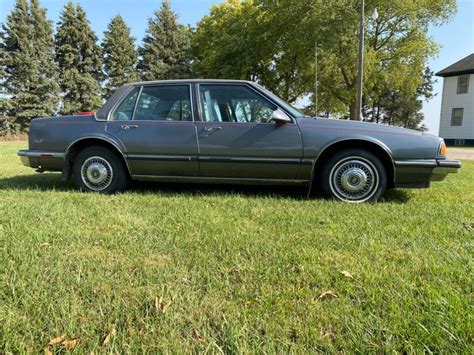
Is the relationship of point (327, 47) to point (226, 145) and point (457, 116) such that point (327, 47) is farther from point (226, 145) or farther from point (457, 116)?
point (226, 145)

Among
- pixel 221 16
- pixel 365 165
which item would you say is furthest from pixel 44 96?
pixel 365 165

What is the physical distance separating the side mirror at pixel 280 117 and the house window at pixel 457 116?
91.0ft

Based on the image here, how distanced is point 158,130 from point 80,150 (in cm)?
117

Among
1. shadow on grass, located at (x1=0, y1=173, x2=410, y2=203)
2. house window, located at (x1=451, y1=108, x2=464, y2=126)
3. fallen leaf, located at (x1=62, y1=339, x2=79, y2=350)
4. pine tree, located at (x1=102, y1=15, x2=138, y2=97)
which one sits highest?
pine tree, located at (x1=102, y1=15, x2=138, y2=97)

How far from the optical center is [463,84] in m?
25.9

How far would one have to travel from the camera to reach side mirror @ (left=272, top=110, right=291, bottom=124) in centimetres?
402

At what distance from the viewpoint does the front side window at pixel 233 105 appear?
428 centimetres

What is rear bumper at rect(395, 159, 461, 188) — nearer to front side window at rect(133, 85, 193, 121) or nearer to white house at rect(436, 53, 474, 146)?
front side window at rect(133, 85, 193, 121)

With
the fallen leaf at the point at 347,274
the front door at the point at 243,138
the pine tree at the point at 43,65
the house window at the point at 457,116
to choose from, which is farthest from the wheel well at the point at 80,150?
the pine tree at the point at 43,65

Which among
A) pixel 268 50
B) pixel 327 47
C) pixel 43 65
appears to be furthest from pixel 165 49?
pixel 327 47

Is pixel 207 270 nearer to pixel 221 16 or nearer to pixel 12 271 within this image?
pixel 12 271

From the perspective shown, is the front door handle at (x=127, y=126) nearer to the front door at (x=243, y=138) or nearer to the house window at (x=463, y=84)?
the front door at (x=243, y=138)

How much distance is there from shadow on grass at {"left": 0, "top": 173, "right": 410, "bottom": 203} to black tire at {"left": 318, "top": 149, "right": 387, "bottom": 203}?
29 centimetres

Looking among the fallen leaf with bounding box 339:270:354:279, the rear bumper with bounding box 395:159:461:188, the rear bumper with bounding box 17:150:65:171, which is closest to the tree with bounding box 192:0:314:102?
the rear bumper with bounding box 395:159:461:188
